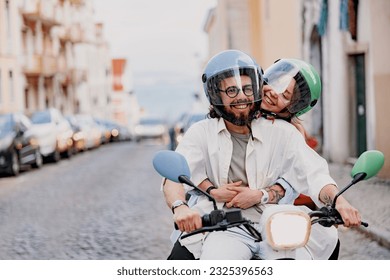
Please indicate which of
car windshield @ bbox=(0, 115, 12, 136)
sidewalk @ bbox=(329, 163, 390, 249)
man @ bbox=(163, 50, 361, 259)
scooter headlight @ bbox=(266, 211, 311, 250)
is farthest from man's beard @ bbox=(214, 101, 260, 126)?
car windshield @ bbox=(0, 115, 12, 136)

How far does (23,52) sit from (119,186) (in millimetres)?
2083

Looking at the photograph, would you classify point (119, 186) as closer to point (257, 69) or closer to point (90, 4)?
point (90, 4)

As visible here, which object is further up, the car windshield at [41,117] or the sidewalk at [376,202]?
the sidewalk at [376,202]

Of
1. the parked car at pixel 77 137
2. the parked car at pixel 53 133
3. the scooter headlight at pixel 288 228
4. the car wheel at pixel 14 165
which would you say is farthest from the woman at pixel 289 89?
the parked car at pixel 77 137

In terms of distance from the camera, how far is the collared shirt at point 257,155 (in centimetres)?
223

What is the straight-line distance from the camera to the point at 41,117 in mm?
10930

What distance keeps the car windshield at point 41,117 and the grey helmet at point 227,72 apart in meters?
8.10

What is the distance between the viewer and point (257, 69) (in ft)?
7.11

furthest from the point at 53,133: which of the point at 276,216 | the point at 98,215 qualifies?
the point at 276,216

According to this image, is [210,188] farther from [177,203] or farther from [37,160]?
[37,160]

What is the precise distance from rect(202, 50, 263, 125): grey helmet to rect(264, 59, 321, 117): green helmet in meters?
0.15

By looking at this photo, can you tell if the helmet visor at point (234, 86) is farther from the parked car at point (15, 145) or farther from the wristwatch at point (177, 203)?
the parked car at point (15, 145)
